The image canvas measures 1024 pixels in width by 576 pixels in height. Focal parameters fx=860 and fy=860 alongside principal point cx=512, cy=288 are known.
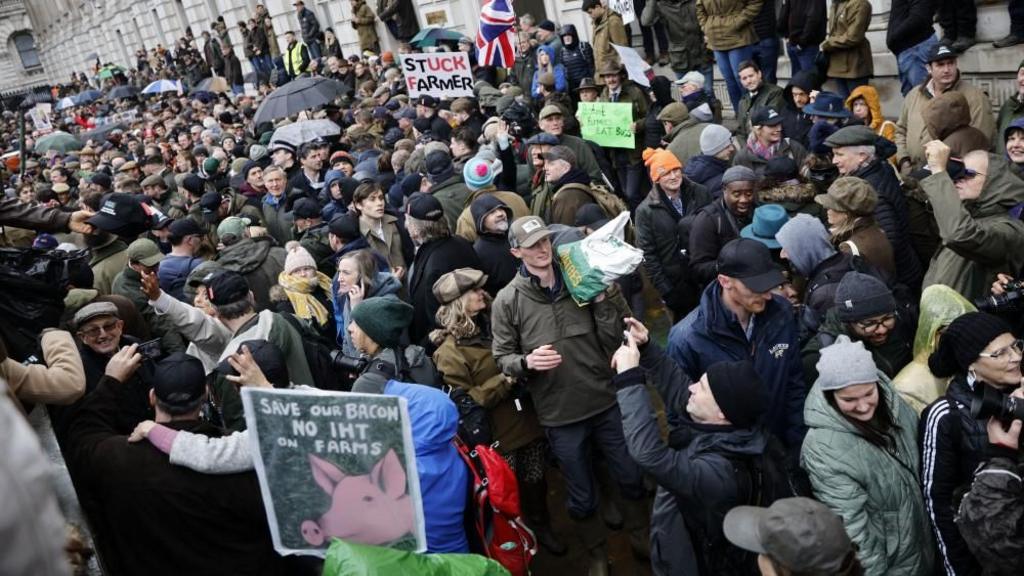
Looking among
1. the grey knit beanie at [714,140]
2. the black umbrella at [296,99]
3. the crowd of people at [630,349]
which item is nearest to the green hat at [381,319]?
the crowd of people at [630,349]

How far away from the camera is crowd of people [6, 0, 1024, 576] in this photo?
299cm

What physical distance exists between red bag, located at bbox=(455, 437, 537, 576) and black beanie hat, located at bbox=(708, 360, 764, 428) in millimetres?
1130

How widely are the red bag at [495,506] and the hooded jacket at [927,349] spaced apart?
1.68 meters

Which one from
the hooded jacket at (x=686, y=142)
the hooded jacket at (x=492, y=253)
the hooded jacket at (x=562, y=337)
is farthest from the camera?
the hooded jacket at (x=686, y=142)

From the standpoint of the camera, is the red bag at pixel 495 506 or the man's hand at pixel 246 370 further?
the man's hand at pixel 246 370

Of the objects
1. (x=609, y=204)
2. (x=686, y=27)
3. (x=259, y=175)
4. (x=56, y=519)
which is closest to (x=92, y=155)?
(x=259, y=175)

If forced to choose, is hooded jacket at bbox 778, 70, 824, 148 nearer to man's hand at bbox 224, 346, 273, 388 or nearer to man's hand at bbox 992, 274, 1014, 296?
man's hand at bbox 992, 274, 1014, 296

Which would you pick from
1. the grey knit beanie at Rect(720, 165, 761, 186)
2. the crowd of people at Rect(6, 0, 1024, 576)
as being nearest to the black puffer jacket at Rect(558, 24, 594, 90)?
the crowd of people at Rect(6, 0, 1024, 576)

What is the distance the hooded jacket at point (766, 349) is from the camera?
3.88m

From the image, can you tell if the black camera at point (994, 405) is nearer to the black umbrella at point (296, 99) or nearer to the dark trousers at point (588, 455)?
the dark trousers at point (588, 455)

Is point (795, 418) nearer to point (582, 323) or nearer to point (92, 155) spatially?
point (582, 323)

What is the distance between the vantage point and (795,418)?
3.97 metres

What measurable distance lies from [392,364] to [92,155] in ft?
51.4

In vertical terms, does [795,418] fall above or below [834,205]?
below
